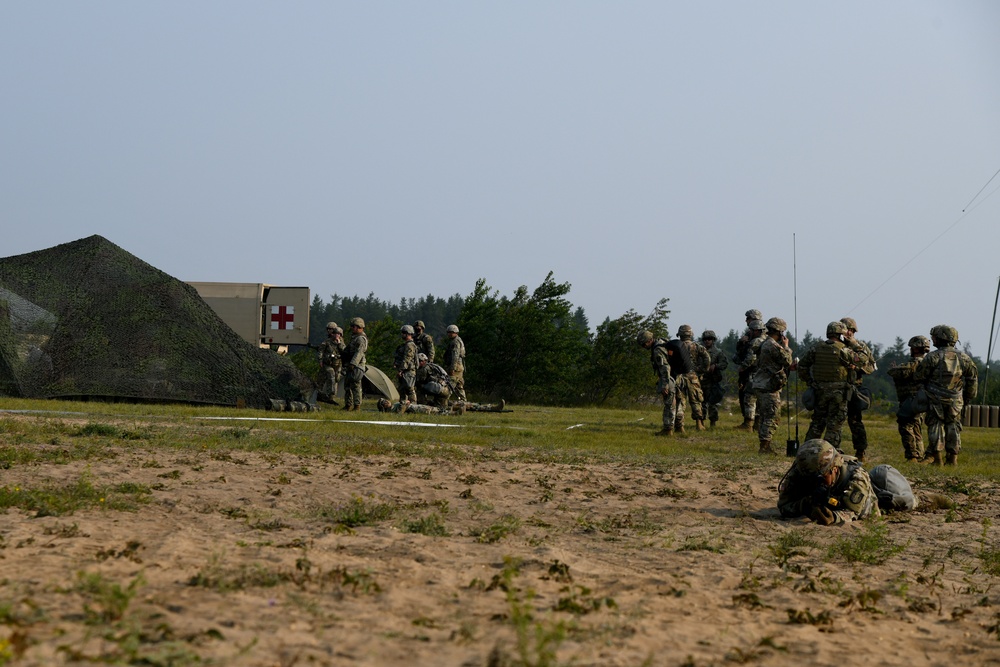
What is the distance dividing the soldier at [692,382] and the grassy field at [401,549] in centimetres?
393

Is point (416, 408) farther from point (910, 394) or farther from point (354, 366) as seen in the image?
point (910, 394)

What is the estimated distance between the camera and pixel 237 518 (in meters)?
7.43

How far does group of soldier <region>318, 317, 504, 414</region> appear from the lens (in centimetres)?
2120

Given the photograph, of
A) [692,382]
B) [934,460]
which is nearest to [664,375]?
[692,382]

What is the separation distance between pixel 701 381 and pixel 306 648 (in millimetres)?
16439

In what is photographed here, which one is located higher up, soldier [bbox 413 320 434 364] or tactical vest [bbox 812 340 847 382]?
soldier [bbox 413 320 434 364]

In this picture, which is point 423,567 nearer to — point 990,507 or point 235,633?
point 235,633

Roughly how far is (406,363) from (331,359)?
1796 mm

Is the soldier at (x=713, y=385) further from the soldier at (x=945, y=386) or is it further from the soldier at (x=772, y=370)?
the soldier at (x=945, y=386)

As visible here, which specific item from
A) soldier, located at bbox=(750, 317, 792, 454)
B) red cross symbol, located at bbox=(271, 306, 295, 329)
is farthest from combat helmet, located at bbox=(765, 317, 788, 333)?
red cross symbol, located at bbox=(271, 306, 295, 329)

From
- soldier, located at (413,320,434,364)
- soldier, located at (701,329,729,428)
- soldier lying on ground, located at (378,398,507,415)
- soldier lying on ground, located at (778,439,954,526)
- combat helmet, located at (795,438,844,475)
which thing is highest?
soldier, located at (413,320,434,364)

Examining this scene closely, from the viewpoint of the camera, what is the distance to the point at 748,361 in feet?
61.0

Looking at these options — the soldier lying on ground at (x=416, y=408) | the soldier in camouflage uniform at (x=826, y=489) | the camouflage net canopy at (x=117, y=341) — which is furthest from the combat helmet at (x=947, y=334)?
the camouflage net canopy at (x=117, y=341)

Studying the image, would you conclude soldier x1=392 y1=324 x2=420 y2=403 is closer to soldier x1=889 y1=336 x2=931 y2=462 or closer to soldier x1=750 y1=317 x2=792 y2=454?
soldier x1=750 y1=317 x2=792 y2=454
